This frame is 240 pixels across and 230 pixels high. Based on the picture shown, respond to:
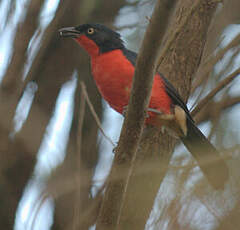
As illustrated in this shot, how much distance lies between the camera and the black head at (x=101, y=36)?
13.3 ft

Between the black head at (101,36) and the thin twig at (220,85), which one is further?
the black head at (101,36)

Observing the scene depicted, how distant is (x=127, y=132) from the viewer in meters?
2.50

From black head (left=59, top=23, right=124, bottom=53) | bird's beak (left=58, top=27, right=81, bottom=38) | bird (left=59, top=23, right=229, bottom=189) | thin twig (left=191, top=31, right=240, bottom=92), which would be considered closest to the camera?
thin twig (left=191, top=31, right=240, bottom=92)

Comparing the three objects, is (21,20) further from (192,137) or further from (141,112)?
(192,137)

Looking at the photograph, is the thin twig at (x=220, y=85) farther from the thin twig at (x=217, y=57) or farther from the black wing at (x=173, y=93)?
the black wing at (x=173, y=93)

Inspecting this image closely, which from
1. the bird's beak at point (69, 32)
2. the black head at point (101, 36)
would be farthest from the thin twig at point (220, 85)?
the bird's beak at point (69, 32)

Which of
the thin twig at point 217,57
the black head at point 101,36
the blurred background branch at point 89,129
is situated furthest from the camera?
the black head at point 101,36

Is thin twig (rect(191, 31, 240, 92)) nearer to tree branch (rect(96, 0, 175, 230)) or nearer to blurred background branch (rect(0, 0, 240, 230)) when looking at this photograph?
blurred background branch (rect(0, 0, 240, 230))

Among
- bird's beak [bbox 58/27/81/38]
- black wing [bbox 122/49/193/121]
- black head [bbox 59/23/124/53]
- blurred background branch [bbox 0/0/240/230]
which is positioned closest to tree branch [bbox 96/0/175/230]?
blurred background branch [bbox 0/0/240/230]

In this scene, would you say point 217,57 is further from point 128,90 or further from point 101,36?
point 101,36

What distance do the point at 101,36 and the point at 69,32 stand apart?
38 cm

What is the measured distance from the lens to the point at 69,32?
3.88 meters

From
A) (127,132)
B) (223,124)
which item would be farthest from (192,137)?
(127,132)

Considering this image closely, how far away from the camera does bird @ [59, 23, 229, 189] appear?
144 inches
